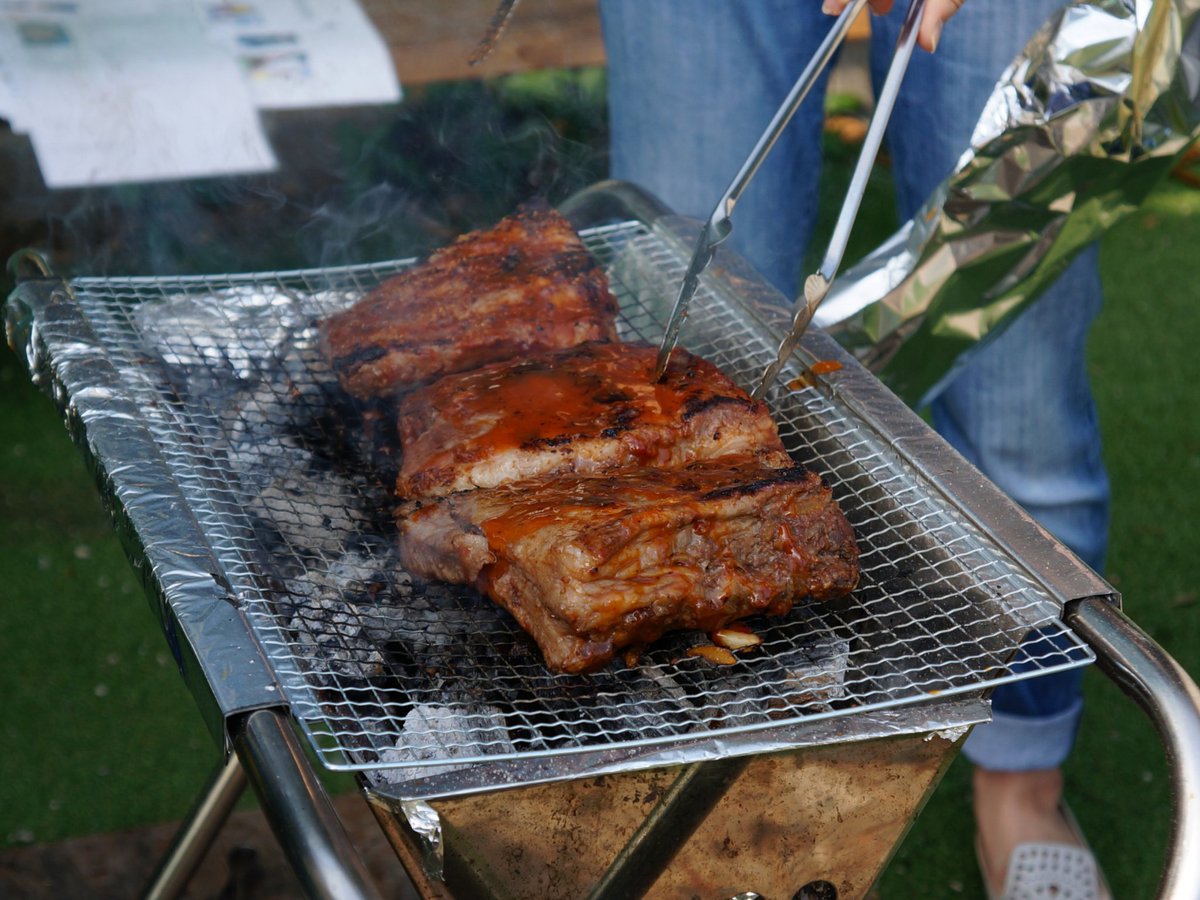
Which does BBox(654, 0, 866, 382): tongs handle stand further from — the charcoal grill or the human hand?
the charcoal grill

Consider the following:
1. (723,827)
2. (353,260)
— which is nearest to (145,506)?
(723,827)

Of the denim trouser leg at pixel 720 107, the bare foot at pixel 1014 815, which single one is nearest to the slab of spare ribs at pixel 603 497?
the denim trouser leg at pixel 720 107

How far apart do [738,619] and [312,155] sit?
13.0 feet

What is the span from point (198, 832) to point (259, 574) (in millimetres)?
1062

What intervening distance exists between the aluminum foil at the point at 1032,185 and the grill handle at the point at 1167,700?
118 centimetres

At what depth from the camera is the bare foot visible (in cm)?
311

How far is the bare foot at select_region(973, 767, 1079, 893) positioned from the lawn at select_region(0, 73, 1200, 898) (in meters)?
0.19

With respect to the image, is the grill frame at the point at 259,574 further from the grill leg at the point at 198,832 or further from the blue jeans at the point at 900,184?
the grill leg at the point at 198,832

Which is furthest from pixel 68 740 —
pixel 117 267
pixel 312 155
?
pixel 312 155

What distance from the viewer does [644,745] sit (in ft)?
4.93

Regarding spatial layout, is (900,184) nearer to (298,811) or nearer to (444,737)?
(444,737)

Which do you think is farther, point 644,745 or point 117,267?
point 117,267

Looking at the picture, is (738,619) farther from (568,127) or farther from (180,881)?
(568,127)

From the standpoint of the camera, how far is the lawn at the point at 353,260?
3447 mm
